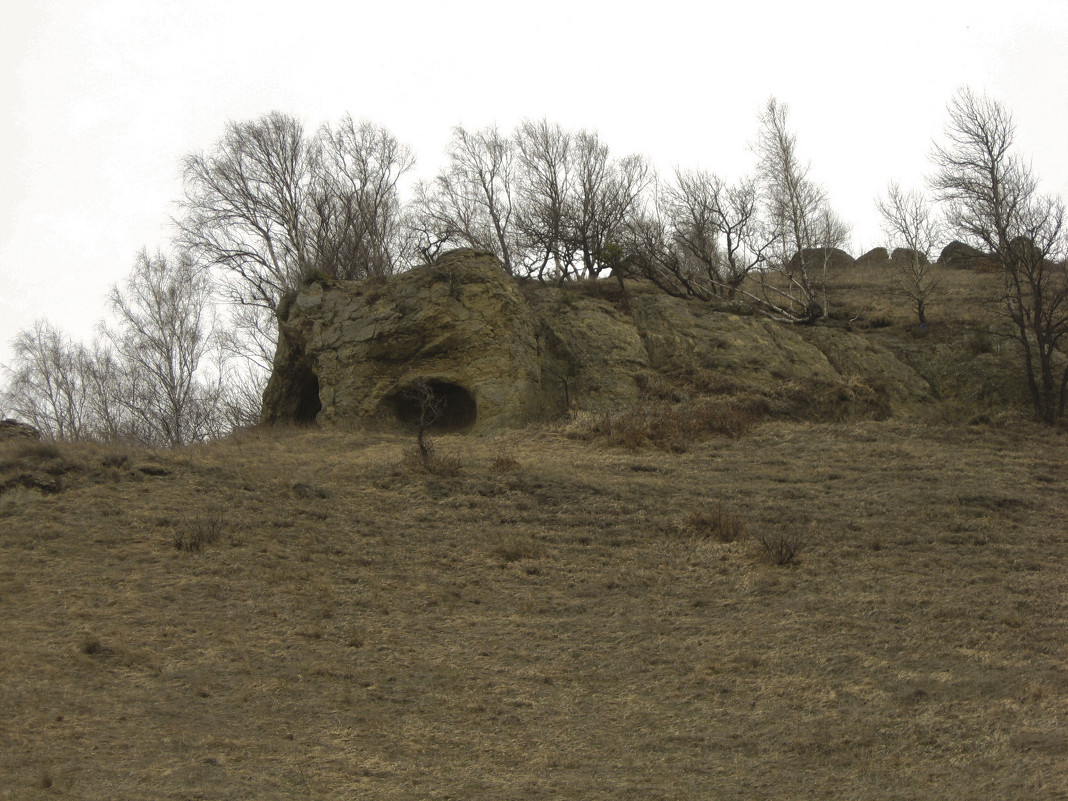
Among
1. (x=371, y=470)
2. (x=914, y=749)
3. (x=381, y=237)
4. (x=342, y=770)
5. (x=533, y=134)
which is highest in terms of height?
(x=533, y=134)

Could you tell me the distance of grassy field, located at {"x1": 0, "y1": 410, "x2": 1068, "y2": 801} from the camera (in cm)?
728

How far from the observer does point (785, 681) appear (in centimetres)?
891

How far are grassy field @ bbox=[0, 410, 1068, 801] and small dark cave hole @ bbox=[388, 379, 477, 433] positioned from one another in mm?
3752

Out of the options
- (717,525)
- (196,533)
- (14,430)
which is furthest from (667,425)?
(14,430)

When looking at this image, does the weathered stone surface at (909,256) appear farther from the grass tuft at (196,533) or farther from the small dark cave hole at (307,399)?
the grass tuft at (196,533)

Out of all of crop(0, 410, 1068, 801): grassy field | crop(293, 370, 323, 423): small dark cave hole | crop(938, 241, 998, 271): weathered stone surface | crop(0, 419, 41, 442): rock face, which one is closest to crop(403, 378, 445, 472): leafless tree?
crop(0, 410, 1068, 801): grassy field

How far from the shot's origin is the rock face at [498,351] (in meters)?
20.5

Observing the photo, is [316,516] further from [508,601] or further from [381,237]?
[381,237]

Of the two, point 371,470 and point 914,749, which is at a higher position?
point 371,470

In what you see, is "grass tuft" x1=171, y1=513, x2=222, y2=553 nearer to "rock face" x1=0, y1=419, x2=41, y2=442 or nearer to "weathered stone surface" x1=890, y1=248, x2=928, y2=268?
"rock face" x1=0, y1=419, x2=41, y2=442

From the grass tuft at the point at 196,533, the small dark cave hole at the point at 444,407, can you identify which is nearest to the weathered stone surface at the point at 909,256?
the small dark cave hole at the point at 444,407

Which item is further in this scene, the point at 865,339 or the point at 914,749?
the point at 865,339

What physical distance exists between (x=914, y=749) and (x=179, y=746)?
6139 mm

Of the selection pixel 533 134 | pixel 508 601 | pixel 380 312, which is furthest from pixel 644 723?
pixel 533 134
